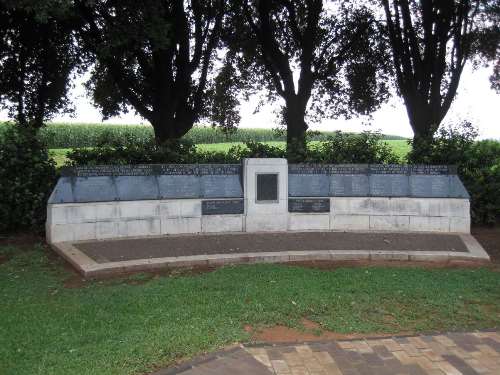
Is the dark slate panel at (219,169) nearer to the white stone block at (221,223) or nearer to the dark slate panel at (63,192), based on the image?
the white stone block at (221,223)

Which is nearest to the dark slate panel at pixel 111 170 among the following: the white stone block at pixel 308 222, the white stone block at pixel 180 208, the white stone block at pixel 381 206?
the white stone block at pixel 180 208

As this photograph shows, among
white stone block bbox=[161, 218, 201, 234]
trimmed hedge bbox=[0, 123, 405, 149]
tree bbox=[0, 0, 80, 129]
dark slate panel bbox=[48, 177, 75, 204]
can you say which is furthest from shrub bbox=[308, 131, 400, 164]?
tree bbox=[0, 0, 80, 129]

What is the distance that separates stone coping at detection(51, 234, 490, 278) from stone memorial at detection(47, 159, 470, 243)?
951 mm

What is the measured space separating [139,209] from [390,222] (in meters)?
4.65

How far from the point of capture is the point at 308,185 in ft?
32.4

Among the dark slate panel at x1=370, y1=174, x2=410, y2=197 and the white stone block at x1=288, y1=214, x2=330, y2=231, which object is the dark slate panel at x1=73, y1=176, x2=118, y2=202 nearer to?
the white stone block at x1=288, y1=214, x2=330, y2=231

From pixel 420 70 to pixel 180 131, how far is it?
7591mm

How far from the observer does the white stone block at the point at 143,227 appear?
9.06 metres

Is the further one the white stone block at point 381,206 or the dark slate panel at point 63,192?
the white stone block at point 381,206

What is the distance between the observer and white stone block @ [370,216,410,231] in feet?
32.3

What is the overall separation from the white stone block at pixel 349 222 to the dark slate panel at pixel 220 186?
6.07ft

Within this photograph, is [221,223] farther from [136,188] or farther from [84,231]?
[84,231]

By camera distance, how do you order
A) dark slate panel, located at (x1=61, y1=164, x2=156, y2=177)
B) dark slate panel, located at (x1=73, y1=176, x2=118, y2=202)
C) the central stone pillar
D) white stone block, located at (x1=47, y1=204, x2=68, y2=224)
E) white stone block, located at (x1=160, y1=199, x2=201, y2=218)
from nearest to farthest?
white stone block, located at (x1=47, y1=204, x2=68, y2=224) → dark slate panel, located at (x1=73, y1=176, x2=118, y2=202) → dark slate panel, located at (x1=61, y1=164, x2=156, y2=177) → white stone block, located at (x1=160, y1=199, x2=201, y2=218) → the central stone pillar

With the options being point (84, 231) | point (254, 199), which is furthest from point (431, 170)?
point (84, 231)
